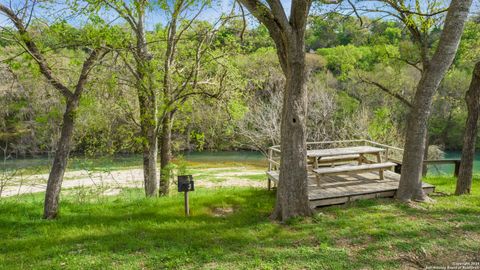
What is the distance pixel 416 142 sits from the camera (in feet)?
20.7

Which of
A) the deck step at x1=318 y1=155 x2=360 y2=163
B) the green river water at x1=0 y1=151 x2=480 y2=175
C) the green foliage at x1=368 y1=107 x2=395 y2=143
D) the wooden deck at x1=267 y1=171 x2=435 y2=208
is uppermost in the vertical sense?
the green foliage at x1=368 y1=107 x2=395 y2=143

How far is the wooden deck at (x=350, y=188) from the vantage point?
6.60 metres

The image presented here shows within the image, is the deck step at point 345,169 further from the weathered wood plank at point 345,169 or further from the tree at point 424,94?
the tree at point 424,94

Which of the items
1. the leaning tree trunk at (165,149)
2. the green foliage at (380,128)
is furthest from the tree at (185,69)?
the green foliage at (380,128)

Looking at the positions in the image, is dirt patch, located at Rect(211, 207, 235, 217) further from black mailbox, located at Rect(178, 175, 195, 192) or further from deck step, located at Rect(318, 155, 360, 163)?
deck step, located at Rect(318, 155, 360, 163)

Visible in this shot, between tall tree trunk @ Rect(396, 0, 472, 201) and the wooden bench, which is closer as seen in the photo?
tall tree trunk @ Rect(396, 0, 472, 201)

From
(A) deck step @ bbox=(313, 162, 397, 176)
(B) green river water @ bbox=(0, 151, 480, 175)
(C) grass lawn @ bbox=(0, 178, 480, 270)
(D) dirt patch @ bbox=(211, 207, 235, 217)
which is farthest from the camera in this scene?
(B) green river water @ bbox=(0, 151, 480, 175)

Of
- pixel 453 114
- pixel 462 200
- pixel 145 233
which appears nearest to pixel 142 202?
pixel 145 233

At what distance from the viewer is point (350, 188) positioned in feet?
23.6

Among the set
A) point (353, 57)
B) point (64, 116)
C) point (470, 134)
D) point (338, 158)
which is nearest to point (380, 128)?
point (353, 57)

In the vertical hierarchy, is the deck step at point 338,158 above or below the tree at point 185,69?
below

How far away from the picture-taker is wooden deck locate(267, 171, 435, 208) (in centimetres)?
660

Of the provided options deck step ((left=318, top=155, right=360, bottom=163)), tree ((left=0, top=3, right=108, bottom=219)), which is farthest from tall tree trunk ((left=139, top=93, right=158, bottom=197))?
deck step ((left=318, top=155, right=360, bottom=163))

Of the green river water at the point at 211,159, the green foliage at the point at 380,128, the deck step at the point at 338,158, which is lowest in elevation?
the green river water at the point at 211,159
